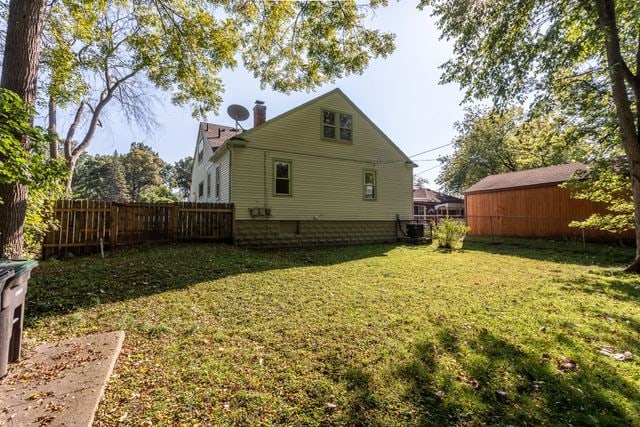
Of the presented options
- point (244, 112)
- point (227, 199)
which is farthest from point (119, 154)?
point (227, 199)

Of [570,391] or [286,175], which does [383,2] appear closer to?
[286,175]

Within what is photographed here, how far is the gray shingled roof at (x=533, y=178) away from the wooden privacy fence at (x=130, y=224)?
15387 mm

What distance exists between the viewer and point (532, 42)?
752 cm

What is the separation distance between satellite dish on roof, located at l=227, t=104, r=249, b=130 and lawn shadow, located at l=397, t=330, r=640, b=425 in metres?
13.5

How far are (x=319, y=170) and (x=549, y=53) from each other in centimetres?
804

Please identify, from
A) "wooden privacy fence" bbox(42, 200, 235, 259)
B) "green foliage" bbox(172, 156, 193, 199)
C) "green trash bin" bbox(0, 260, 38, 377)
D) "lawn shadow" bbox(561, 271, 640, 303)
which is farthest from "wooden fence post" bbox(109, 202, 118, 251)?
"green foliage" bbox(172, 156, 193, 199)

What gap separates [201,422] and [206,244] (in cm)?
819

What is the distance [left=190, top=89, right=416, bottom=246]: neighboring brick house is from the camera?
10.7m

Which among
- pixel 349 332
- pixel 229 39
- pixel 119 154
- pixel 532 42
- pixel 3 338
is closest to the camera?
pixel 3 338

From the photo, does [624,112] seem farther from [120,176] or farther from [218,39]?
[120,176]

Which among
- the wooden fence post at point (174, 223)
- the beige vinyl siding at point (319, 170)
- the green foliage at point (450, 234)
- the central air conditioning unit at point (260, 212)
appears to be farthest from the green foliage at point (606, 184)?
the wooden fence post at point (174, 223)

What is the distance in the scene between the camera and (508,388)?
8.18ft

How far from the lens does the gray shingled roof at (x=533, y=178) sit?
14.1 meters

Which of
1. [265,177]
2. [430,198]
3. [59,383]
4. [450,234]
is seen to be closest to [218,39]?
[265,177]
